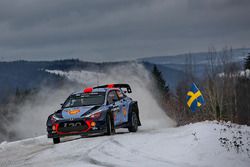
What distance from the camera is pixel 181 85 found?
88812mm

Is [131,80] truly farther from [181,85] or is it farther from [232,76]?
[181,85]

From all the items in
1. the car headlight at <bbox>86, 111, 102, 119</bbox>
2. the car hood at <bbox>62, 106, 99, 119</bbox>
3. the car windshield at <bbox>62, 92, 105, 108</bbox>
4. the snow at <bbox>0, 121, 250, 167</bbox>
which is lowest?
the snow at <bbox>0, 121, 250, 167</bbox>

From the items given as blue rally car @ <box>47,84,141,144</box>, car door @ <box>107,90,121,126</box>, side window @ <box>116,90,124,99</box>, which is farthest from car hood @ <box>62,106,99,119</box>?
side window @ <box>116,90,124,99</box>

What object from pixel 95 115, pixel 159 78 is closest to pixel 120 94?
pixel 95 115

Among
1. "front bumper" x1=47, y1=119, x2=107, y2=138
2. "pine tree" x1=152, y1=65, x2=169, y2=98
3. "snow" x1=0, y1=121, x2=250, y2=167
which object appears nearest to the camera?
"snow" x1=0, y1=121, x2=250, y2=167

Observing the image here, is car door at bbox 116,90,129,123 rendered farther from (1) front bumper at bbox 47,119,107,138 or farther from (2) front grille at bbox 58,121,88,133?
(2) front grille at bbox 58,121,88,133

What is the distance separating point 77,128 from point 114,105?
1774 mm

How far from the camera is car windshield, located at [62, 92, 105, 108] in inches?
652

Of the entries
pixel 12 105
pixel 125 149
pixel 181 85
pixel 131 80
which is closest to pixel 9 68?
pixel 181 85

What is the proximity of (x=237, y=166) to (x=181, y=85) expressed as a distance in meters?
80.0

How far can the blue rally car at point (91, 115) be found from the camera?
610 inches

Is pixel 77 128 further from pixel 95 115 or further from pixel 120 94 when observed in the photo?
pixel 120 94

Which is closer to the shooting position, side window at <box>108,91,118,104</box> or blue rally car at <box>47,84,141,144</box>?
blue rally car at <box>47,84,141,144</box>

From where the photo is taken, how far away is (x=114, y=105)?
16766mm
